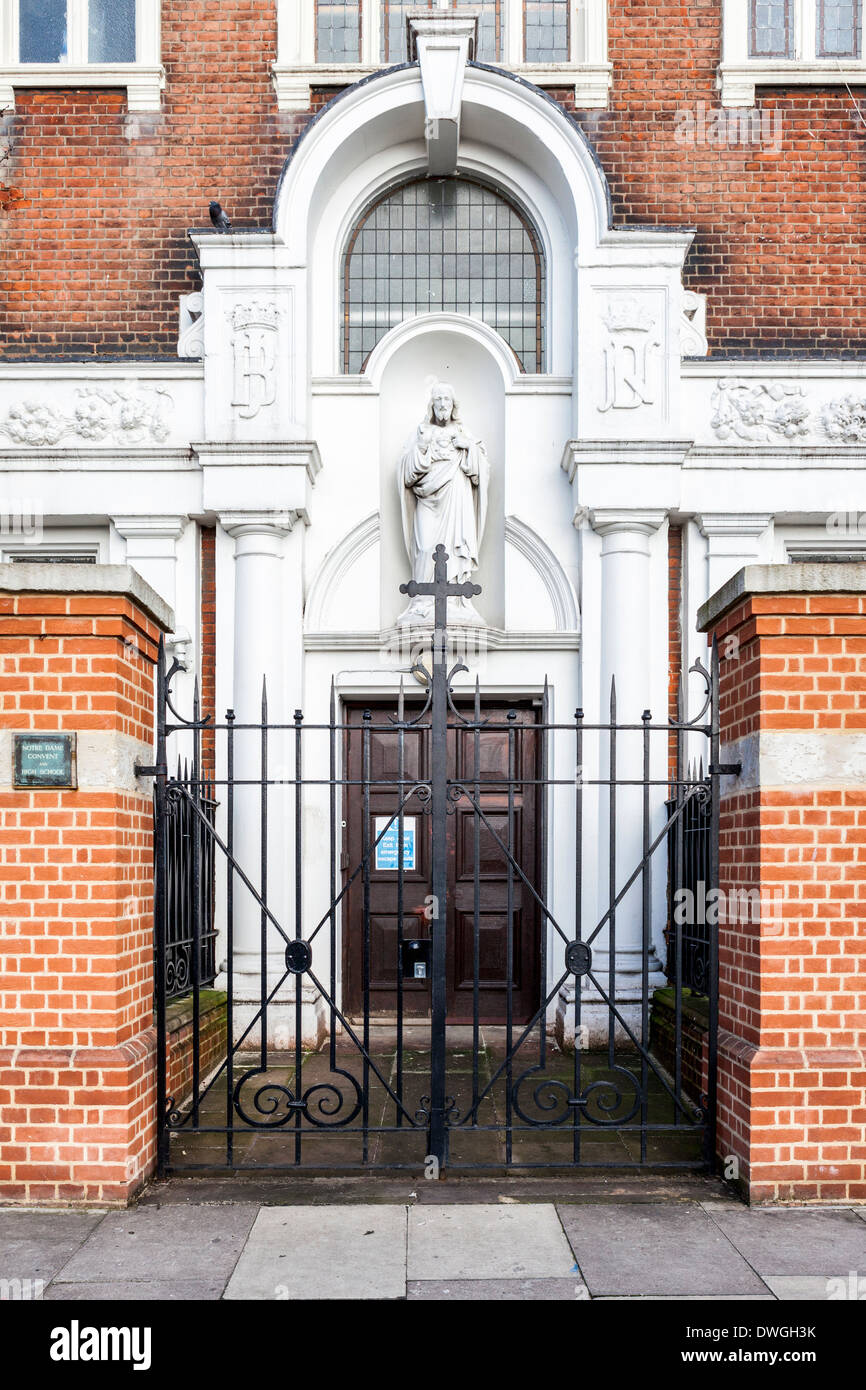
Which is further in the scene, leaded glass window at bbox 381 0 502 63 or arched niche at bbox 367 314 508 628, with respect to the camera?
leaded glass window at bbox 381 0 502 63

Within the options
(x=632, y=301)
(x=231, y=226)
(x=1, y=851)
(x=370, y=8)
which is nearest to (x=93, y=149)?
(x=231, y=226)

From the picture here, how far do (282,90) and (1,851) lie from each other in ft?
21.7

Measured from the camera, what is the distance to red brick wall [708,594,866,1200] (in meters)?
5.00

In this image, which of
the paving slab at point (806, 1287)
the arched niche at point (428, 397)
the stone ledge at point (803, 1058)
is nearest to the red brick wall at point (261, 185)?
the arched niche at point (428, 397)

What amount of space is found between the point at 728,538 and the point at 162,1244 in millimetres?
6178

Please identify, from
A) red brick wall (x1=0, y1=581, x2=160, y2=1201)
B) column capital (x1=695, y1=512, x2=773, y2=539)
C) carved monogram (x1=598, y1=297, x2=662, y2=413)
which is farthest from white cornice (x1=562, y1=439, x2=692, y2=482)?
red brick wall (x1=0, y1=581, x2=160, y2=1201)

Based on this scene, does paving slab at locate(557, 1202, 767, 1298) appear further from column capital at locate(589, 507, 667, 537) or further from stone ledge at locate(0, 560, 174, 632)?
column capital at locate(589, 507, 667, 537)

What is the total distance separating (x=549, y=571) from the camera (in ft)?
29.3

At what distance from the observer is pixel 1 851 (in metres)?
5.09

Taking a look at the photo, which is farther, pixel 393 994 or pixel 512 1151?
pixel 393 994

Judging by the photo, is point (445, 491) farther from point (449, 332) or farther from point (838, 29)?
point (838, 29)

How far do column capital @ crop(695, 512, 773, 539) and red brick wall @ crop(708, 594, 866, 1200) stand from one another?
357 cm

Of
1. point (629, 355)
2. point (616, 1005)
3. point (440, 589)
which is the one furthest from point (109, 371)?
point (616, 1005)

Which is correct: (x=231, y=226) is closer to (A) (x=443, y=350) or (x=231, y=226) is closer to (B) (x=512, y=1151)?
(A) (x=443, y=350)
